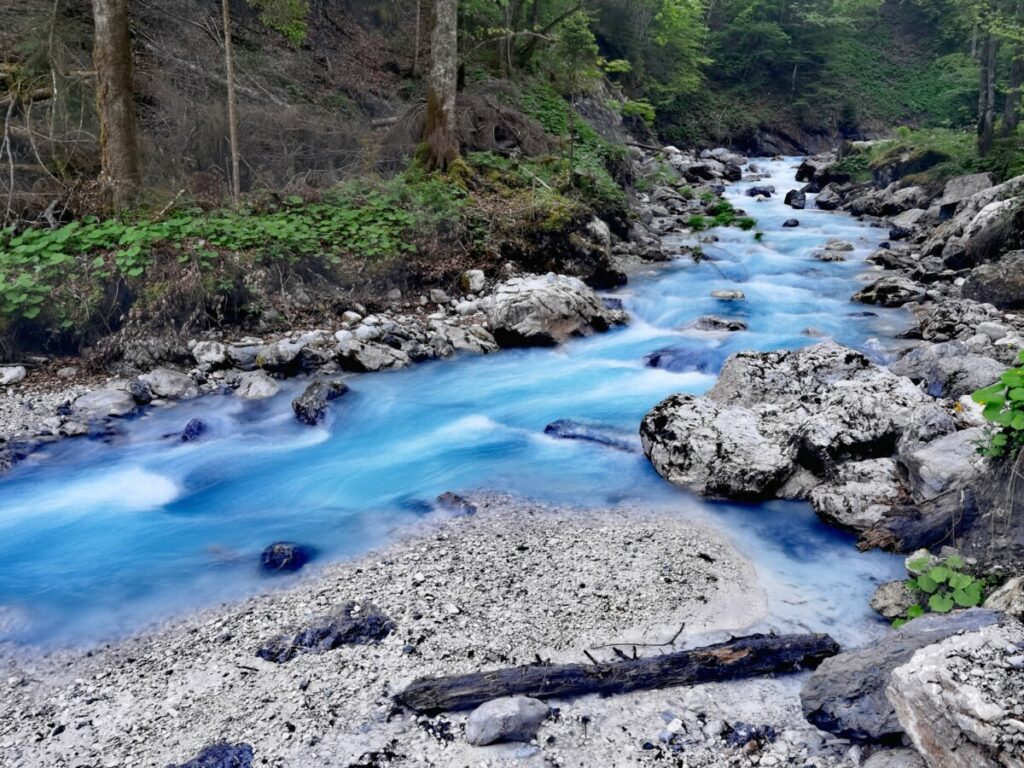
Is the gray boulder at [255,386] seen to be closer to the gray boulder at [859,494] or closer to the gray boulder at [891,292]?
the gray boulder at [859,494]

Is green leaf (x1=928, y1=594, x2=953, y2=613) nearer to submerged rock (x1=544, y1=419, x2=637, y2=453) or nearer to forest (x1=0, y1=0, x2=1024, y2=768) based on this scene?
forest (x1=0, y1=0, x2=1024, y2=768)

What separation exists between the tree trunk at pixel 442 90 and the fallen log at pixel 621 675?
11.0 meters

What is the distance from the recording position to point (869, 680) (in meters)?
3.46

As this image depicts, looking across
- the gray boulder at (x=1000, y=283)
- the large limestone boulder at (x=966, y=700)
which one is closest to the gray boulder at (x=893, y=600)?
the large limestone boulder at (x=966, y=700)

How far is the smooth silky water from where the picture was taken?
16.4ft

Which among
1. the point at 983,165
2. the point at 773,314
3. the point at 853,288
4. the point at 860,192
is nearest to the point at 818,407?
the point at 773,314

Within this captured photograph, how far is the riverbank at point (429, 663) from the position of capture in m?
3.48

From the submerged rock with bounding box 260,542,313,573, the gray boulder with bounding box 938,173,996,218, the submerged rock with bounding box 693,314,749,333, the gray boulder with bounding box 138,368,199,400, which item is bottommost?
the submerged rock with bounding box 260,542,313,573

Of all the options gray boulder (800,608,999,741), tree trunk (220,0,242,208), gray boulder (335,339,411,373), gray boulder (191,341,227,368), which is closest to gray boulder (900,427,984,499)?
gray boulder (800,608,999,741)

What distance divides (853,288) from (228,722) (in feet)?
41.6

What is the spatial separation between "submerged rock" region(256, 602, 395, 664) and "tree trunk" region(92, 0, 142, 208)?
Answer: 8091mm

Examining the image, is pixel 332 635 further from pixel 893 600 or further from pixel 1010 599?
pixel 1010 599

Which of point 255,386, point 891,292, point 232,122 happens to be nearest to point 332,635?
point 255,386

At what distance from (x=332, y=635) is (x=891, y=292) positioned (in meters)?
11.1
